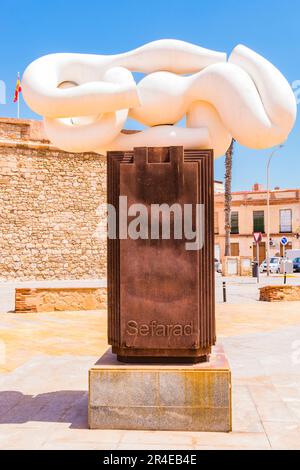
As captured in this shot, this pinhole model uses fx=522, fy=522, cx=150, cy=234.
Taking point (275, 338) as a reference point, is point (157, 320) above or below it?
above

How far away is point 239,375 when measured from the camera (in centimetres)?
627

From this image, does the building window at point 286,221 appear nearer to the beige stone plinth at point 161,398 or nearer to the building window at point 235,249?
the building window at point 235,249

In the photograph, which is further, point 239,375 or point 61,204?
point 61,204

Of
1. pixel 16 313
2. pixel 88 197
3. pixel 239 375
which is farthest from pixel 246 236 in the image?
pixel 239 375

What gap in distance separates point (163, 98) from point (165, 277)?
1.57 meters

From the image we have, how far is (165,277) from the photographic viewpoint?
14.3 ft

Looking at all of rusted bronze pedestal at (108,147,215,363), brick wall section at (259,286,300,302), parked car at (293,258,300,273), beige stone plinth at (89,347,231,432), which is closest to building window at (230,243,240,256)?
parked car at (293,258,300,273)

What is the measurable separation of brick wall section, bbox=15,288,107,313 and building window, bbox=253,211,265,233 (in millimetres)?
33560

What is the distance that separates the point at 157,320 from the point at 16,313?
857cm

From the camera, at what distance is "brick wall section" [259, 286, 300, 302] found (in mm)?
14789

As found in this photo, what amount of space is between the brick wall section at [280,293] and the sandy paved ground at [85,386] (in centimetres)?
348

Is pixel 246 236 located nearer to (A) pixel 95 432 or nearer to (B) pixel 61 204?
(B) pixel 61 204

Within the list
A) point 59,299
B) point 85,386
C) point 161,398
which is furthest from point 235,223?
point 161,398

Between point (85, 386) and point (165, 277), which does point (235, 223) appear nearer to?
point (85, 386)
